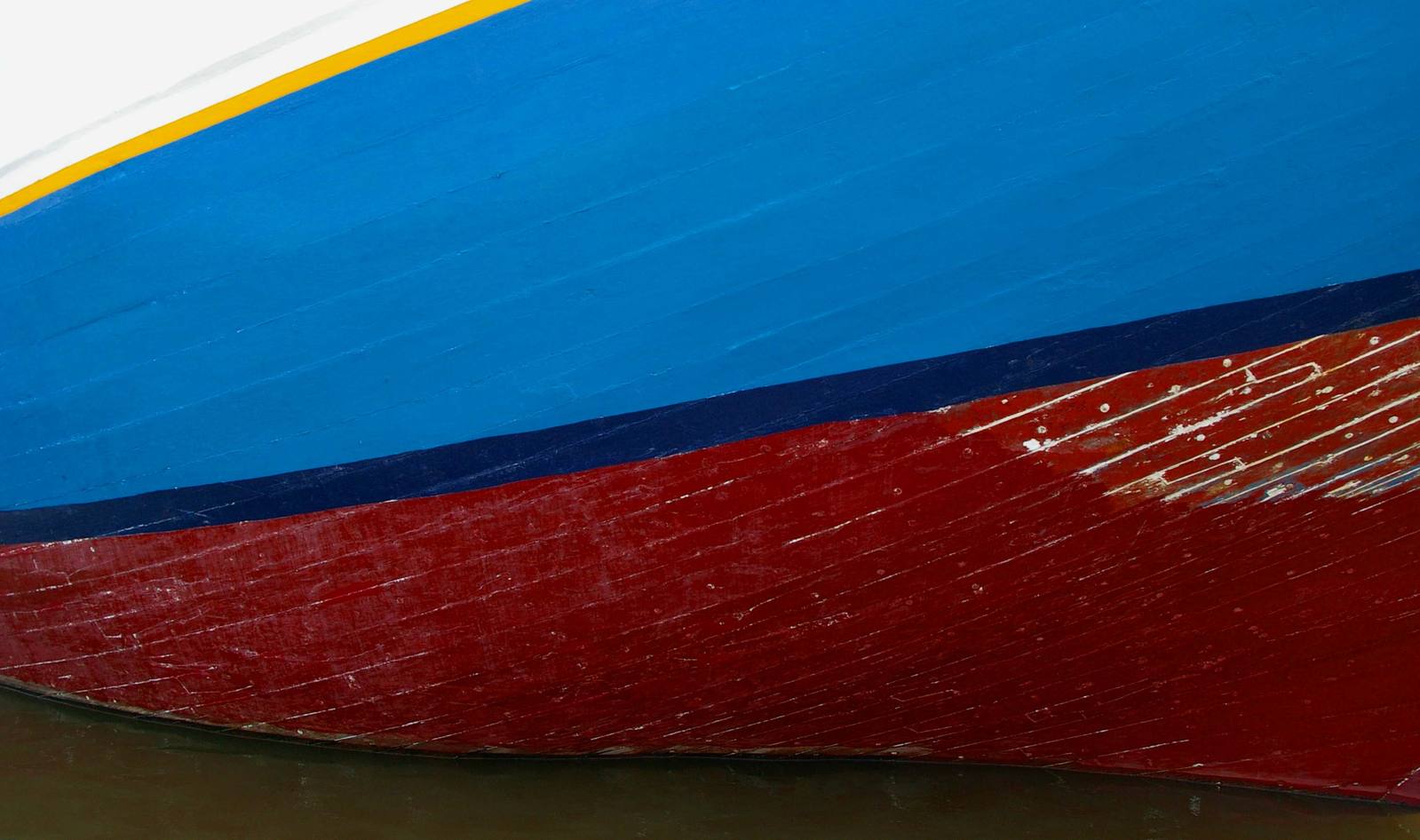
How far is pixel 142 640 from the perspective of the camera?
9.06 feet

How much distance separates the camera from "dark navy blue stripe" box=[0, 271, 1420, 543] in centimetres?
224

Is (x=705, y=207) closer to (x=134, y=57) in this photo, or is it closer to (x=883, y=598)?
(x=883, y=598)

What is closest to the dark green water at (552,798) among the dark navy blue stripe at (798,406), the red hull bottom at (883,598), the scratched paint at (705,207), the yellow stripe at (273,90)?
the red hull bottom at (883,598)

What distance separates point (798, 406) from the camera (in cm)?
234

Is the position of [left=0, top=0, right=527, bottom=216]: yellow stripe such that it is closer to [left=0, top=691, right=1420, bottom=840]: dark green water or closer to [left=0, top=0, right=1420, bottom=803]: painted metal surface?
[left=0, top=0, right=1420, bottom=803]: painted metal surface

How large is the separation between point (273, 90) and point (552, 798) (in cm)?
182

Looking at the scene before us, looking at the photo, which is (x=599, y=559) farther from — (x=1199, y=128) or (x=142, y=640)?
(x=1199, y=128)

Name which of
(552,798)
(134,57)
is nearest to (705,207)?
(134,57)

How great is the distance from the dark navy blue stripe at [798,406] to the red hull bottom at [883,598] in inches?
1.5

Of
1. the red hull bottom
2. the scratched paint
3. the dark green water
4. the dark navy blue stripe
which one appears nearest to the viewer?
the scratched paint

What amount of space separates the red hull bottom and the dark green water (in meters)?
0.10

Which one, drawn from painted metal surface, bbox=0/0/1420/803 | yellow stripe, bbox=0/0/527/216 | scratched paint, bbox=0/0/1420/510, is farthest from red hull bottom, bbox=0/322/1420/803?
yellow stripe, bbox=0/0/527/216

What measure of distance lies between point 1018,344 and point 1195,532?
0.62 m

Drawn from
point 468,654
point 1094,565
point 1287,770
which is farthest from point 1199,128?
point 468,654
